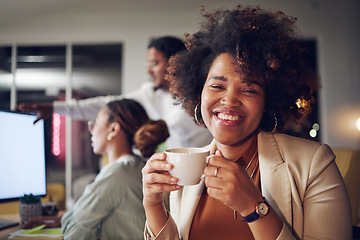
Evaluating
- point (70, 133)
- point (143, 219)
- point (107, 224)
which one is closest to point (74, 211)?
point (107, 224)

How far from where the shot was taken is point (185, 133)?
242cm

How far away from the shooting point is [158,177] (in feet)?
2.84

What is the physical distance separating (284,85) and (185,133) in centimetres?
134

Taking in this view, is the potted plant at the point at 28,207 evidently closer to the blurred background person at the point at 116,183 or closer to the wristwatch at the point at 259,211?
the blurred background person at the point at 116,183

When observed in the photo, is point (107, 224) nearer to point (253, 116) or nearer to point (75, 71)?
point (253, 116)

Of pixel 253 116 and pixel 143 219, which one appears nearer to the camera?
pixel 253 116

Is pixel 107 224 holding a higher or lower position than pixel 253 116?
lower

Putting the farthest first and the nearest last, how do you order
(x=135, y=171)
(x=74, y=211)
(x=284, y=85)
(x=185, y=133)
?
(x=185, y=133), (x=135, y=171), (x=74, y=211), (x=284, y=85)

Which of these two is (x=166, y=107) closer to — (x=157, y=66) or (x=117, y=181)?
(x=157, y=66)

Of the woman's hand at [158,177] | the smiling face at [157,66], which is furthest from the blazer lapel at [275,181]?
the smiling face at [157,66]

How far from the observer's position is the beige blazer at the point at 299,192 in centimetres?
88

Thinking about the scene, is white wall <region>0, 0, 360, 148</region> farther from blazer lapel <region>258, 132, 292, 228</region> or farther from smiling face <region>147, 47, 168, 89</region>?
blazer lapel <region>258, 132, 292, 228</region>

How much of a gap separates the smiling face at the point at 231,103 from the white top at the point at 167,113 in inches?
47.6

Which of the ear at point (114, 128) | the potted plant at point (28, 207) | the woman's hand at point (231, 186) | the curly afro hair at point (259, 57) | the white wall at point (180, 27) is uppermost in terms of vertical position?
the white wall at point (180, 27)
